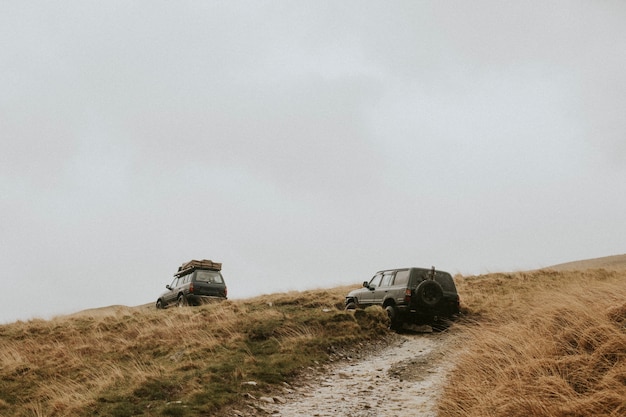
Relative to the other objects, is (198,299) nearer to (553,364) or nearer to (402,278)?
(402,278)

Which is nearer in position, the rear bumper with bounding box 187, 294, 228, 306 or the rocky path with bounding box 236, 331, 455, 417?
the rocky path with bounding box 236, 331, 455, 417

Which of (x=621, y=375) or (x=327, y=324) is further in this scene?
(x=327, y=324)

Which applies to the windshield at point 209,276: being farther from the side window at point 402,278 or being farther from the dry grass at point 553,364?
the dry grass at point 553,364

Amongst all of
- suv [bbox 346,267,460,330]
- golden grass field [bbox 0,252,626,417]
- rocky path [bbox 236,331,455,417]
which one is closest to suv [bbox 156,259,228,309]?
golden grass field [bbox 0,252,626,417]

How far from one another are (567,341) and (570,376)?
0.94 metres

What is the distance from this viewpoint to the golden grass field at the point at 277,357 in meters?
5.20

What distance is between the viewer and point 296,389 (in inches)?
327

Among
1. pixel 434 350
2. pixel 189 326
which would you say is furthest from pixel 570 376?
pixel 189 326

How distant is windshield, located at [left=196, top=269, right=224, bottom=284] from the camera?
1950 centimetres

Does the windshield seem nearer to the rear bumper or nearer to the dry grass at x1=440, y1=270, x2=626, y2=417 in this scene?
the rear bumper

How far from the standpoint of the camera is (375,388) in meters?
8.01

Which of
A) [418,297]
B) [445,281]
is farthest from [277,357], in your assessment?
[445,281]

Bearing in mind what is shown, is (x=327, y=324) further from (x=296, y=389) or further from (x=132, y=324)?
(x=132, y=324)

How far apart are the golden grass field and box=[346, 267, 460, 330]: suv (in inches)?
22.6
